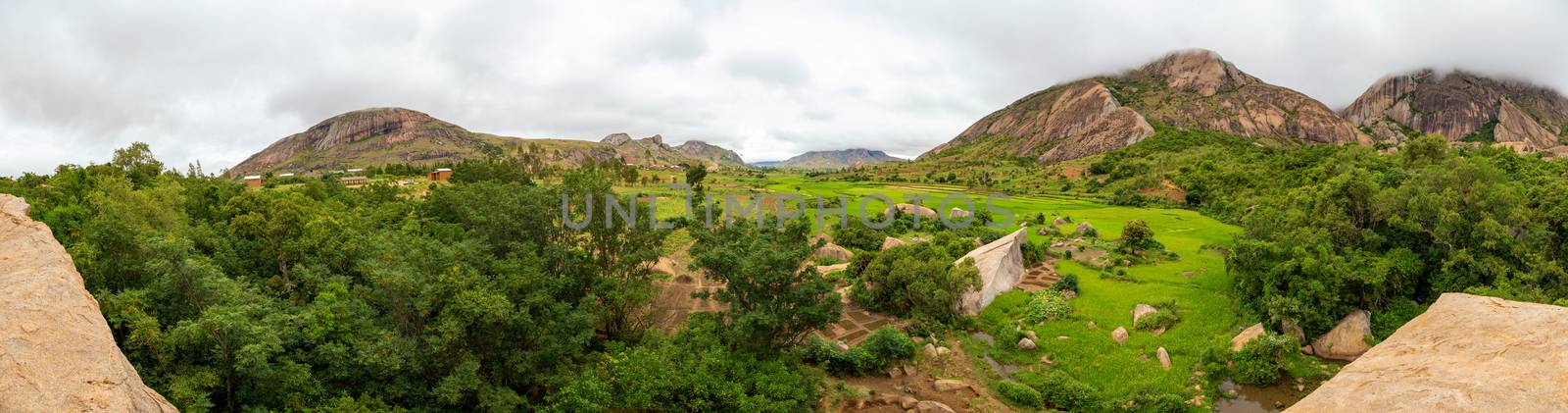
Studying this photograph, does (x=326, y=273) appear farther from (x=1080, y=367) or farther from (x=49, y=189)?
(x=1080, y=367)

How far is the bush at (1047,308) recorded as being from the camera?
1081 inches

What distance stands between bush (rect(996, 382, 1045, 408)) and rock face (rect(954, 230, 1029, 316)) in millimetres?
8037

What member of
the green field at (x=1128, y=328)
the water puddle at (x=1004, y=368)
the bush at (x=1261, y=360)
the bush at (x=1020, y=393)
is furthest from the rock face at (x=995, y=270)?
the bush at (x=1261, y=360)

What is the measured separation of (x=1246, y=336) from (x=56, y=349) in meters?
34.3

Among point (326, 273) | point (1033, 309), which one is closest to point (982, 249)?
point (1033, 309)

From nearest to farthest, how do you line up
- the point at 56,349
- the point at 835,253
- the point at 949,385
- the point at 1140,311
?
the point at 56,349, the point at 949,385, the point at 1140,311, the point at 835,253

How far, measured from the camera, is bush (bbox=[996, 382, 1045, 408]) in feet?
65.2

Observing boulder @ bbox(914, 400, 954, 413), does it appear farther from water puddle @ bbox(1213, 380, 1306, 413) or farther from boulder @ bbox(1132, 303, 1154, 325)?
boulder @ bbox(1132, 303, 1154, 325)

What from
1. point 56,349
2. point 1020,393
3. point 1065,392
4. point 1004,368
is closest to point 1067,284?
point 1004,368

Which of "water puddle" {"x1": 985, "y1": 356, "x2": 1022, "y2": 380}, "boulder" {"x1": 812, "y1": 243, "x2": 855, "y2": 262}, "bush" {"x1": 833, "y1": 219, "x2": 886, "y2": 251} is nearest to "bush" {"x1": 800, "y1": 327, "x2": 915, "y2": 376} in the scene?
"water puddle" {"x1": 985, "y1": 356, "x2": 1022, "y2": 380}

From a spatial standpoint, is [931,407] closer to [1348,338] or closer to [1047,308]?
[1047,308]

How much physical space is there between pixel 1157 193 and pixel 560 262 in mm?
82746

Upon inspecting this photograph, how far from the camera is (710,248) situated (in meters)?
20.1

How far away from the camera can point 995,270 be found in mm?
31359
